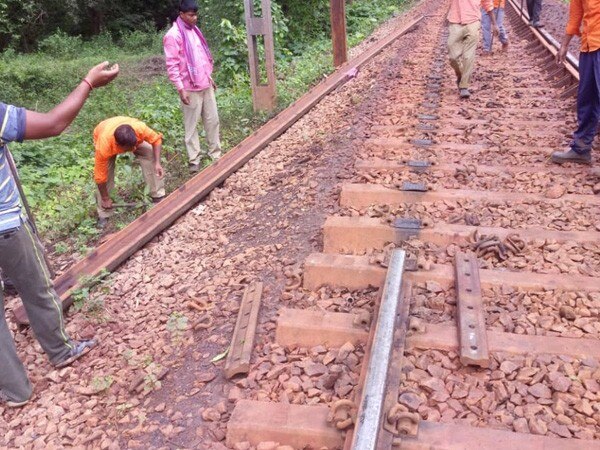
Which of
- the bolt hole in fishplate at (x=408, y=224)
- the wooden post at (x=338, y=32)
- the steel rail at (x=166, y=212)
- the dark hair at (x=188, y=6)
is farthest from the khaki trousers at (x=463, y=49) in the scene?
the bolt hole in fishplate at (x=408, y=224)

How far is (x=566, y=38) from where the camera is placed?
4910mm

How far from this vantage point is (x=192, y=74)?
19.8 ft

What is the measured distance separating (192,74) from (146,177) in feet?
4.33

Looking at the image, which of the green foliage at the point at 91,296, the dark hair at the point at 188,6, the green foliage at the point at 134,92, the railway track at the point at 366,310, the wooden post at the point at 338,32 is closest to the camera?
the railway track at the point at 366,310

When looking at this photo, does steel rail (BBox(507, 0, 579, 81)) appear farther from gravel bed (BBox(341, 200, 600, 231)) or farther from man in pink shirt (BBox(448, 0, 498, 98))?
gravel bed (BBox(341, 200, 600, 231))

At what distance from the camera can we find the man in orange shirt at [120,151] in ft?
16.5

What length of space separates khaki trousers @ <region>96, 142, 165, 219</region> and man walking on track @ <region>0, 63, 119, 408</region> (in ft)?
8.21

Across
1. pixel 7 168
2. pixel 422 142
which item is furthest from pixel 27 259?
pixel 422 142

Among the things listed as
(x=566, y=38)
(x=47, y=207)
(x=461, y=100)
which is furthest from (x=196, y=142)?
(x=566, y=38)

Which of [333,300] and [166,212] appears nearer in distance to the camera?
[333,300]

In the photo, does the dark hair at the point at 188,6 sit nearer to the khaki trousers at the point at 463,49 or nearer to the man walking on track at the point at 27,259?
the khaki trousers at the point at 463,49

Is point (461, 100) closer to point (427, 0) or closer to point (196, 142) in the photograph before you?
point (196, 142)

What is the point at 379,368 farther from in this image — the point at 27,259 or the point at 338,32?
the point at 338,32

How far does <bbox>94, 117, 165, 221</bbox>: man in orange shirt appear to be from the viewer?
5.02 metres
